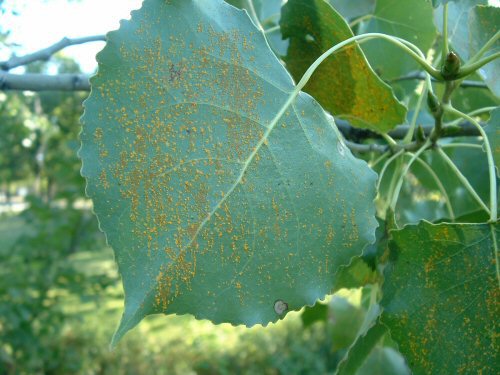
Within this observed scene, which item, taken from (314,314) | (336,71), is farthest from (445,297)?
(314,314)

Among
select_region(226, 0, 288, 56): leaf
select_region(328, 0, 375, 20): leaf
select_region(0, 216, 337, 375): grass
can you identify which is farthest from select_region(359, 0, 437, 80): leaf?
select_region(0, 216, 337, 375): grass

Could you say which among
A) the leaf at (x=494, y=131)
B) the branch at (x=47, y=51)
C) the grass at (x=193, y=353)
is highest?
the leaf at (x=494, y=131)

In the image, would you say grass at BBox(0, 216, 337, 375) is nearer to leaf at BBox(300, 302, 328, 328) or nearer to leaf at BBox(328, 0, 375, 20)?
leaf at BBox(300, 302, 328, 328)

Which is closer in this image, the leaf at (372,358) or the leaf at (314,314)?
the leaf at (372,358)

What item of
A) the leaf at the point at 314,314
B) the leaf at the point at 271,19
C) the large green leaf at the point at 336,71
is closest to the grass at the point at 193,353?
the leaf at the point at 314,314

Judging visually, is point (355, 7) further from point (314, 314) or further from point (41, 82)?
point (314, 314)

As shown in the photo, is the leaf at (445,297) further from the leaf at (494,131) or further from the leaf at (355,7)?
the leaf at (355,7)

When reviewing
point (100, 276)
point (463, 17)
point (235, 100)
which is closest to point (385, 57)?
point (463, 17)
